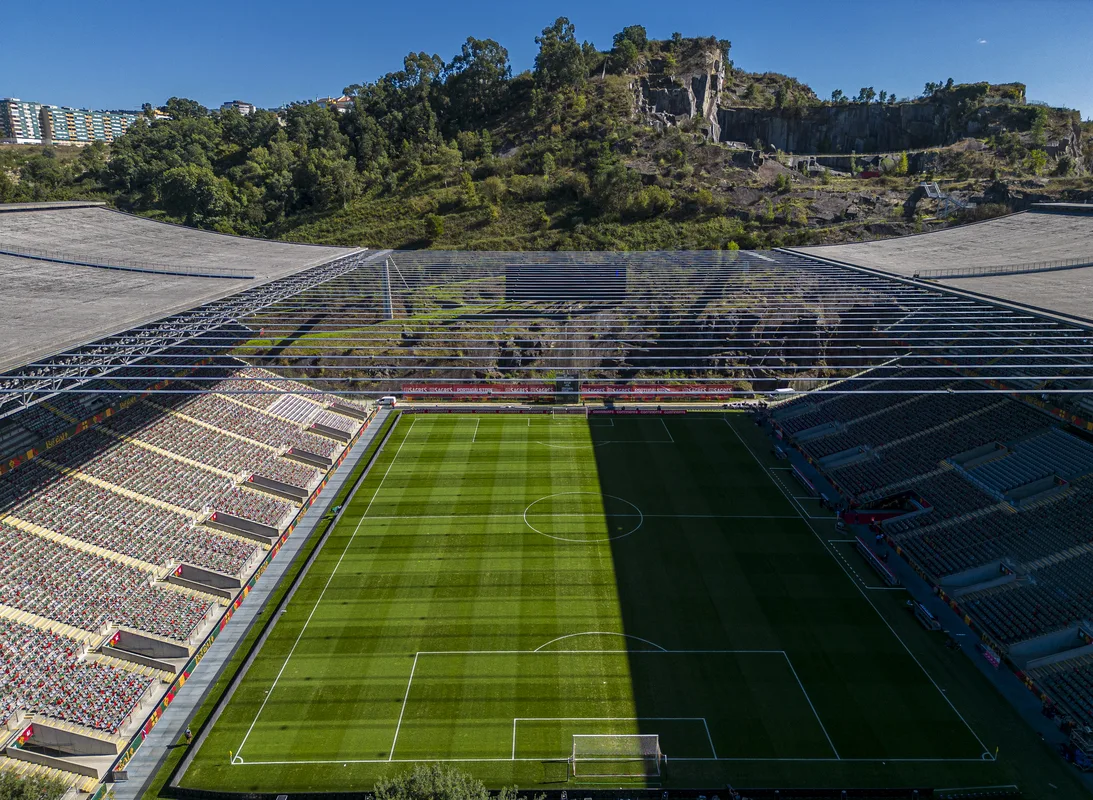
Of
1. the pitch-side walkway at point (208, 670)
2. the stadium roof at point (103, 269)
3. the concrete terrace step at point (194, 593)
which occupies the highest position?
the stadium roof at point (103, 269)

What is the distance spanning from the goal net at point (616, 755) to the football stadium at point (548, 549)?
0.09 metres

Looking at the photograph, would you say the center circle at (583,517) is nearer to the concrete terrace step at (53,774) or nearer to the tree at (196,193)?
the concrete terrace step at (53,774)

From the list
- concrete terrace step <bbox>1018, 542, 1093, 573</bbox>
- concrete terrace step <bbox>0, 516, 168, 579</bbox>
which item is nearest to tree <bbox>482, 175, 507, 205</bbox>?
concrete terrace step <bbox>0, 516, 168, 579</bbox>

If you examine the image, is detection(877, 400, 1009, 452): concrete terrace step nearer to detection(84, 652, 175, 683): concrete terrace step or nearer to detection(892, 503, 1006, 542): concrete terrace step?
detection(892, 503, 1006, 542): concrete terrace step

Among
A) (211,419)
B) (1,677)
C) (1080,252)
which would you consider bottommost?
(1,677)

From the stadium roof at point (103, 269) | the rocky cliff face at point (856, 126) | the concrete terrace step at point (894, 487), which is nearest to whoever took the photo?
the stadium roof at point (103, 269)

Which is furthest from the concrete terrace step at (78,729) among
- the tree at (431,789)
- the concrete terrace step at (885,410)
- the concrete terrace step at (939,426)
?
the concrete terrace step at (885,410)

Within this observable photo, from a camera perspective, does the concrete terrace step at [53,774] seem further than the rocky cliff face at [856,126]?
No

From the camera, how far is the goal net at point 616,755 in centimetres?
1814

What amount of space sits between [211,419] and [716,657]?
1138 inches

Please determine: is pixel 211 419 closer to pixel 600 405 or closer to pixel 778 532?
pixel 600 405

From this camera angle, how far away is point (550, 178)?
263 ft

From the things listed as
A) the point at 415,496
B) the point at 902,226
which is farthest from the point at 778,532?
the point at 902,226

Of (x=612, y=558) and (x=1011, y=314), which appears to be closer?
(x=612, y=558)
